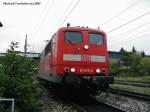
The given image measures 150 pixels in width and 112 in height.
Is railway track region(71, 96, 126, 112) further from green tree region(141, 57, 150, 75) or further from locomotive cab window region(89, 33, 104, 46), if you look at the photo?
green tree region(141, 57, 150, 75)

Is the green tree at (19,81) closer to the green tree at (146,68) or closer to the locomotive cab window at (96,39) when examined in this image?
the locomotive cab window at (96,39)

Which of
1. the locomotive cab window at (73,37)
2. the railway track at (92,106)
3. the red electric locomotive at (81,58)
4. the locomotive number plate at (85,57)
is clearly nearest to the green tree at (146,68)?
the railway track at (92,106)

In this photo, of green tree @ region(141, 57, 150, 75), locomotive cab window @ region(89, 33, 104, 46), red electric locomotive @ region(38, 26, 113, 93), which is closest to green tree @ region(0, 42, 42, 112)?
red electric locomotive @ region(38, 26, 113, 93)

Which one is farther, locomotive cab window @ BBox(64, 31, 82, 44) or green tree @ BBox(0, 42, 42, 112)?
locomotive cab window @ BBox(64, 31, 82, 44)

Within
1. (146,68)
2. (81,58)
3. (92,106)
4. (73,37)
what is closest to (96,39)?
(73,37)

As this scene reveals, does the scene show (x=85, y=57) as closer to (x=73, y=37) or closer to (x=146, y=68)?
(x=73, y=37)

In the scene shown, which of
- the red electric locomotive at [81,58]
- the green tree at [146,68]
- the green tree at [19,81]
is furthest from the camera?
the green tree at [146,68]

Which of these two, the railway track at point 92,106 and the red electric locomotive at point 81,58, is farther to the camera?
the red electric locomotive at point 81,58

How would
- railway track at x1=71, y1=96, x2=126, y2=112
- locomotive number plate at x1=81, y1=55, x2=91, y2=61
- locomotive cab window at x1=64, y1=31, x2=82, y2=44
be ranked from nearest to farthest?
railway track at x1=71, y1=96, x2=126, y2=112
locomotive number plate at x1=81, y1=55, x2=91, y2=61
locomotive cab window at x1=64, y1=31, x2=82, y2=44

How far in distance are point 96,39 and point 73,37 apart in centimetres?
104

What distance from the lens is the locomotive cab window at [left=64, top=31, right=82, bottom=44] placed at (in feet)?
49.2

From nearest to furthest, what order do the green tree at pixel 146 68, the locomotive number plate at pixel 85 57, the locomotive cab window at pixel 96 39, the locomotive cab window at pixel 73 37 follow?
1. the locomotive number plate at pixel 85 57
2. the locomotive cab window at pixel 73 37
3. the locomotive cab window at pixel 96 39
4. the green tree at pixel 146 68

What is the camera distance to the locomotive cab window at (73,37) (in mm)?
15000

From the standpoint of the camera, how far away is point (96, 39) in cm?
1541
